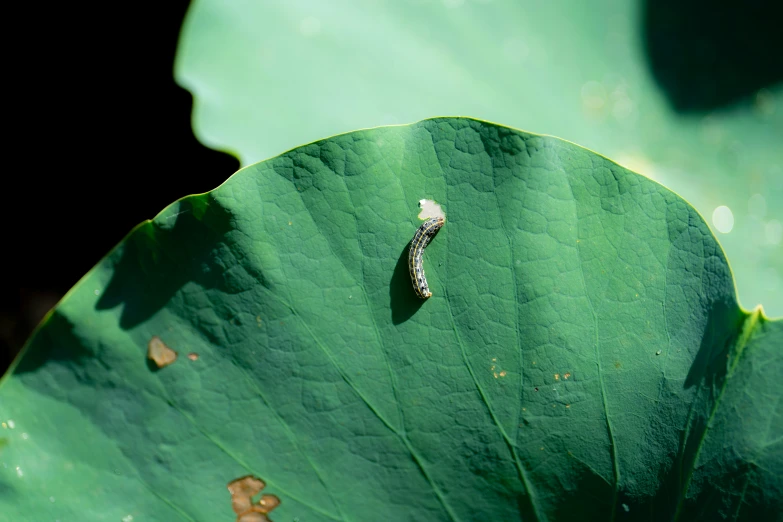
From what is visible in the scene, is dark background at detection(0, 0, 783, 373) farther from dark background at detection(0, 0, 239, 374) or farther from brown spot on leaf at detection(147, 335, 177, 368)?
brown spot on leaf at detection(147, 335, 177, 368)

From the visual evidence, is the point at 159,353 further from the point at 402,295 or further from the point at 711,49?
the point at 711,49

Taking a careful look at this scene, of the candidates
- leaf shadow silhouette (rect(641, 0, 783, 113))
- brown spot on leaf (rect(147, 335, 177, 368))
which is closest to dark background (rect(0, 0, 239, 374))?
brown spot on leaf (rect(147, 335, 177, 368))

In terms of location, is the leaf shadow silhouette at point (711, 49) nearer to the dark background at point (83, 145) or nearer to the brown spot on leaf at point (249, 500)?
the brown spot on leaf at point (249, 500)

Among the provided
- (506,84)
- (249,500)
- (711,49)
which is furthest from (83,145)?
(711,49)

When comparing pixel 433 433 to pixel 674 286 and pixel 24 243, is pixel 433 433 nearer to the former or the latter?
pixel 674 286

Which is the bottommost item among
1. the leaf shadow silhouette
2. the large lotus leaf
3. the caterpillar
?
the caterpillar

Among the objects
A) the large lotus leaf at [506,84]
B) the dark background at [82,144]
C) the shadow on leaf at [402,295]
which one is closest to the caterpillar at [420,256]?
the shadow on leaf at [402,295]

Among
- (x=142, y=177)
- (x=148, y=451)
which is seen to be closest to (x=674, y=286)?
(x=148, y=451)
